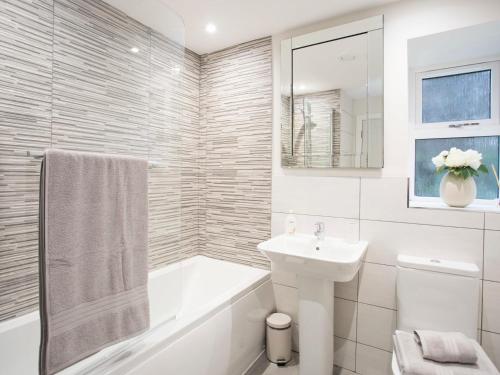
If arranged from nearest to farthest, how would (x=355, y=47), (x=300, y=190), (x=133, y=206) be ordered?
(x=133, y=206) < (x=355, y=47) < (x=300, y=190)

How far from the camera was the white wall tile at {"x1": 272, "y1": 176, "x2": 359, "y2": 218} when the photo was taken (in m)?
1.95

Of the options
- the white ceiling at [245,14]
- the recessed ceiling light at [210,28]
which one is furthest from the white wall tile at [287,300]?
the recessed ceiling light at [210,28]

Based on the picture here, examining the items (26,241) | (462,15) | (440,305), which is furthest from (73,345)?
(462,15)

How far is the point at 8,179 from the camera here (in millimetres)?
1312

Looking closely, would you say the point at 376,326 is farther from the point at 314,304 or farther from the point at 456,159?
the point at 456,159

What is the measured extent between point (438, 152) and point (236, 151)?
1.49 meters

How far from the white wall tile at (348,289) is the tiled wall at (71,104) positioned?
1.18 meters

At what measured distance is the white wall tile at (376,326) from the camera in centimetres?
182

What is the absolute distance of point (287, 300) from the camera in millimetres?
2215

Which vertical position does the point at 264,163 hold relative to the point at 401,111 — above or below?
below

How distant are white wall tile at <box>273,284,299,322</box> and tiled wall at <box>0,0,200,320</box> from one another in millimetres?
1037

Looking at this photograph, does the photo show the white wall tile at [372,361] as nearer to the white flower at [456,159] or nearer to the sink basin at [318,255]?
the sink basin at [318,255]

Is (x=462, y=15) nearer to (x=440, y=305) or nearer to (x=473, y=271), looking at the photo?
(x=473, y=271)

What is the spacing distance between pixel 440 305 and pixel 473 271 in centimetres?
→ 25
